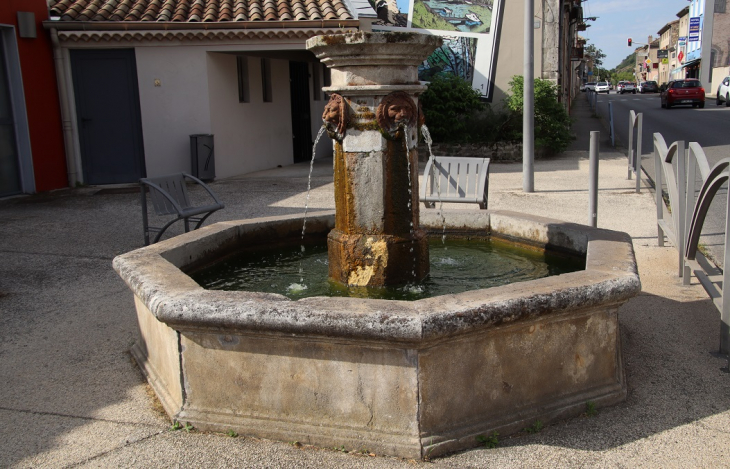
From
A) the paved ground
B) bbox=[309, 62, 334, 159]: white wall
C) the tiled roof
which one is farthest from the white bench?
bbox=[309, 62, 334, 159]: white wall

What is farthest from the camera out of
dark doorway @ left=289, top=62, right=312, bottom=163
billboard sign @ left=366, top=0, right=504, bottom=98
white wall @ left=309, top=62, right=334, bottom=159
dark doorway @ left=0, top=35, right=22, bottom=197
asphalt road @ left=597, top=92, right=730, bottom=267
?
white wall @ left=309, top=62, right=334, bottom=159

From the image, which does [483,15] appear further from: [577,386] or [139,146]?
[577,386]

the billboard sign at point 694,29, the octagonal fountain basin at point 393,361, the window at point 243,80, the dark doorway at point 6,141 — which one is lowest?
the octagonal fountain basin at point 393,361

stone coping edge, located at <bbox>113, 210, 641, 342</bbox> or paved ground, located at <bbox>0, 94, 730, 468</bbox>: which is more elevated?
stone coping edge, located at <bbox>113, 210, 641, 342</bbox>

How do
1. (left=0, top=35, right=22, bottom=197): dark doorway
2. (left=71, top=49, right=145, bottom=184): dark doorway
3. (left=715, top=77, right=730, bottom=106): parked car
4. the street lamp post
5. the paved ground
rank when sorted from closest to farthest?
1. the paved ground
2. the street lamp post
3. (left=0, top=35, right=22, bottom=197): dark doorway
4. (left=71, top=49, right=145, bottom=184): dark doorway
5. (left=715, top=77, right=730, bottom=106): parked car

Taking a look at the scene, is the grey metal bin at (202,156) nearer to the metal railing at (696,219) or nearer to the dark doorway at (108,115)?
the dark doorway at (108,115)

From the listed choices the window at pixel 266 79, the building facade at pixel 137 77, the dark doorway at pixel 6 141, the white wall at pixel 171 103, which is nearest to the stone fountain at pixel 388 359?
the dark doorway at pixel 6 141

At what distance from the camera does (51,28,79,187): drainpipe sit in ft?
39.3

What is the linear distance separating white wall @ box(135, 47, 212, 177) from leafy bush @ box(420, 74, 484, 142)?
195 inches

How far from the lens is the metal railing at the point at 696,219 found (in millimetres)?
3990

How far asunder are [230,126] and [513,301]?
11251 mm

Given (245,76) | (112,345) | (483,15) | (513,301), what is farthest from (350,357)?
(483,15)

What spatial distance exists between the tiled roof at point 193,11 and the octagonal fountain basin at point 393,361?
9894 mm

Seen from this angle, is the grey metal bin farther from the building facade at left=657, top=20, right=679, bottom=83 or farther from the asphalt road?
the building facade at left=657, top=20, right=679, bottom=83
